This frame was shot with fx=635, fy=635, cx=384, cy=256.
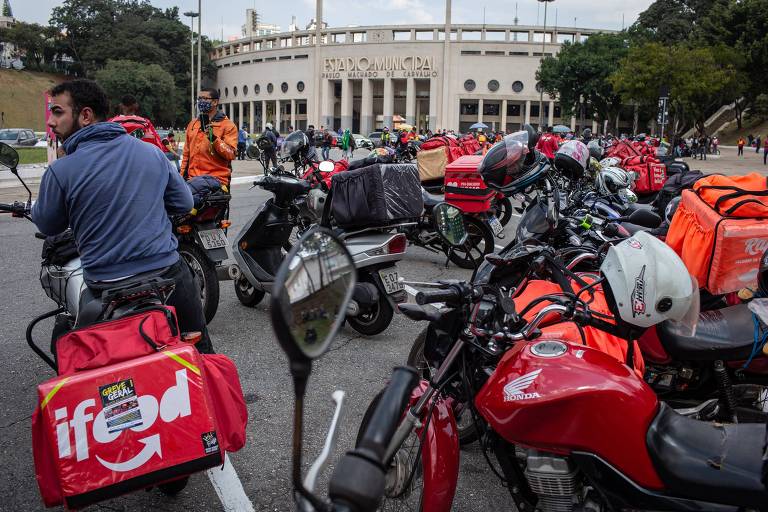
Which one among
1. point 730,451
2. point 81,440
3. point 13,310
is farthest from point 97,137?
point 13,310

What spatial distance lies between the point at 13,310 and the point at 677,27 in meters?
70.7

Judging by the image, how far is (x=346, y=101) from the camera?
86.8 meters

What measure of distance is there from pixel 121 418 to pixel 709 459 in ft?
6.31

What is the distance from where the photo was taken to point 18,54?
8975 centimetres

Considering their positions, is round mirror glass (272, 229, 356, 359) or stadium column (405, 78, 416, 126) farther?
stadium column (405, 78, 416, 126)

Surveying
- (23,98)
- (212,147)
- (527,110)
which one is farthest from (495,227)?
(23,98)

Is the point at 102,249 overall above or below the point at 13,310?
above

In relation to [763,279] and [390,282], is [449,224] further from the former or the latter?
[763,279]

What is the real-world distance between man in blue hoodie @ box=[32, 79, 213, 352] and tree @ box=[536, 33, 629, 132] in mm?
56810

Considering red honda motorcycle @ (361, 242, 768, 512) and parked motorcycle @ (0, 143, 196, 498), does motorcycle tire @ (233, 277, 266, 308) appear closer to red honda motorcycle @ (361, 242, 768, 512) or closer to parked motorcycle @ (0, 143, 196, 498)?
parked motorcycle @ (0, 143, 196, 498)

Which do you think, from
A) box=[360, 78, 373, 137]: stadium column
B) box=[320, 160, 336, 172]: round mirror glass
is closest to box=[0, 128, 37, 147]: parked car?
box=[320, 160, 336, 172]: round mirror glass

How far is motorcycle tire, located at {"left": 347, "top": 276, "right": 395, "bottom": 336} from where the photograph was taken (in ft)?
16.8

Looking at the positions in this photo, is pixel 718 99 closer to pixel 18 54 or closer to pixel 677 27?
pixel 677 27

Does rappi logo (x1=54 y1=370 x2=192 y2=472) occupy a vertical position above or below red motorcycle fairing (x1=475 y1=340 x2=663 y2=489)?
below
